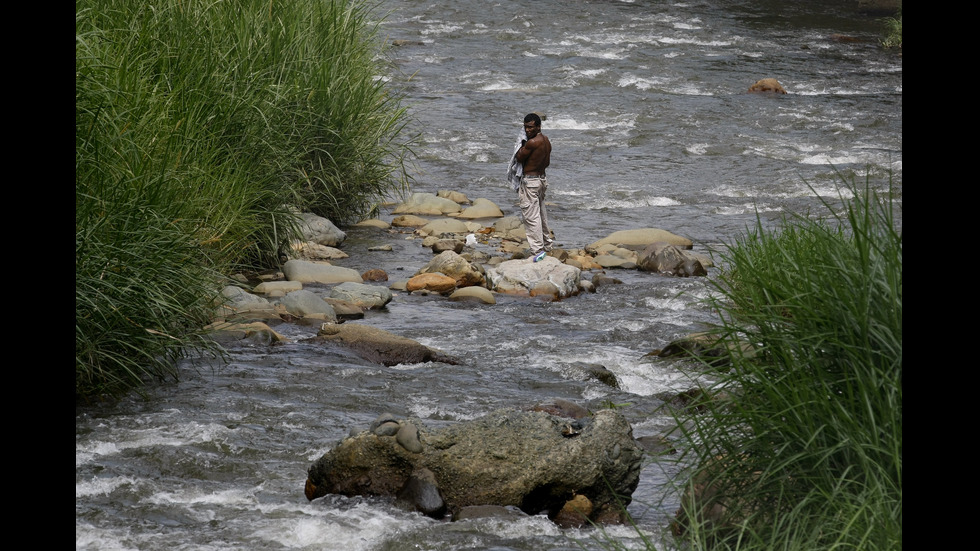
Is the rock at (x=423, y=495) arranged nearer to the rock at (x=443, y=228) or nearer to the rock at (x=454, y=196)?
the rock at (x=443, y=228)

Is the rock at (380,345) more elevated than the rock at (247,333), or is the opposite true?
the rock at (247,333)

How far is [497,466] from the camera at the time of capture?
5.28m

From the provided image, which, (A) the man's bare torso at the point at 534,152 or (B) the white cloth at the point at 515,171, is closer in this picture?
(A) the man's bare torso at the point at 534,152

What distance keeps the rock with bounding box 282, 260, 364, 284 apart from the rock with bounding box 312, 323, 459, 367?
1952 millimetres

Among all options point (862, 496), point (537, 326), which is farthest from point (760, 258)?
point (537, 326)

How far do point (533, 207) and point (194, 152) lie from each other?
4587 mm

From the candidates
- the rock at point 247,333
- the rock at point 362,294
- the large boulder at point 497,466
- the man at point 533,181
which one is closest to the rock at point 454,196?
the man at point 533,181

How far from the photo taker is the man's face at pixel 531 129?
1136 cm

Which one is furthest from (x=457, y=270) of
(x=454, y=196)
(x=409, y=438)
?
(x=409, y=438)

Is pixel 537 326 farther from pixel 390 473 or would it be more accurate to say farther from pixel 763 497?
pixel 763 497

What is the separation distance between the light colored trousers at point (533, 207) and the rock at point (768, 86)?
12.1 meters

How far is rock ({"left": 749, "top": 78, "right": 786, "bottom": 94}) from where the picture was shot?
73.2ft

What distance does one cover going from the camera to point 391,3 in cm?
3005

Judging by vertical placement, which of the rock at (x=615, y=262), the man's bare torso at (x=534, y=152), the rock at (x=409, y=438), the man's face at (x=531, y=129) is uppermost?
the man's face at (x=531, y=129)
